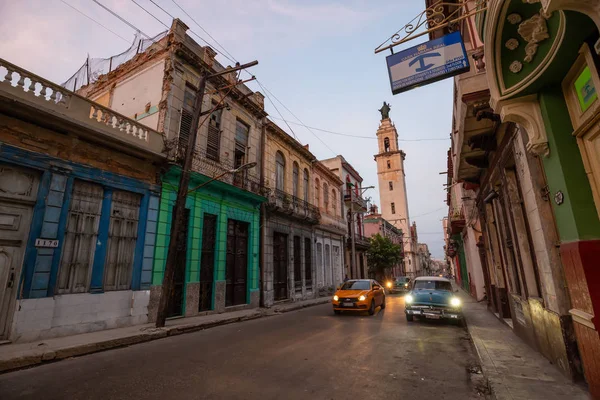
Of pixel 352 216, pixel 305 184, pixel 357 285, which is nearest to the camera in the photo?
pixel 357 285

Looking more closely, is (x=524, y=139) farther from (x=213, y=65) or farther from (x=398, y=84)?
(x=213, y=65)

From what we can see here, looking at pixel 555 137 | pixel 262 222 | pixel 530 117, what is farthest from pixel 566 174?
pixel 262 222

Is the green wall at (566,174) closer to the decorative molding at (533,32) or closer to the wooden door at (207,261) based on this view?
the decorative molding at (533,32)

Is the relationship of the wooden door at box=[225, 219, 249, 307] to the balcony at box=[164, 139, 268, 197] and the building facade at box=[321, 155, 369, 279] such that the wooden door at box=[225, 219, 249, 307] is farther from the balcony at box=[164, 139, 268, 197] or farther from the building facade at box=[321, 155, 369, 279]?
the building facade at box=[321, 155, 369, 279]

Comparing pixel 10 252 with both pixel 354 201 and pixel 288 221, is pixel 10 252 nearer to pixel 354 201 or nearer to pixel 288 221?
pixel 288 221

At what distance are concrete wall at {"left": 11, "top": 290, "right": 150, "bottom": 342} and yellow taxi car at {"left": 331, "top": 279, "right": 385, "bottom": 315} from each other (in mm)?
7735

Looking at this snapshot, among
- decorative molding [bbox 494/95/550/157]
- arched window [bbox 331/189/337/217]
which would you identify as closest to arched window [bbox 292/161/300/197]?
arched window [bbox 331/189/337/217]

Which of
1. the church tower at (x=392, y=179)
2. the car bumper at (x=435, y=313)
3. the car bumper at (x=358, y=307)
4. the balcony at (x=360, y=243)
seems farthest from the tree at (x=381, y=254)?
the car bumper at (x=435, y=313)

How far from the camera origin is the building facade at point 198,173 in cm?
1184

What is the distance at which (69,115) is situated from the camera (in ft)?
29.1

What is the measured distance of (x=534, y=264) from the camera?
256 inches

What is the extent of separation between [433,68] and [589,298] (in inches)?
Answer: 165

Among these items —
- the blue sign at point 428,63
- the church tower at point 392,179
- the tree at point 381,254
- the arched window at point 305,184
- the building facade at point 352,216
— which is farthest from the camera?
the church tower at point 392,179

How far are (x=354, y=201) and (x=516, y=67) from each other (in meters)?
27.2
